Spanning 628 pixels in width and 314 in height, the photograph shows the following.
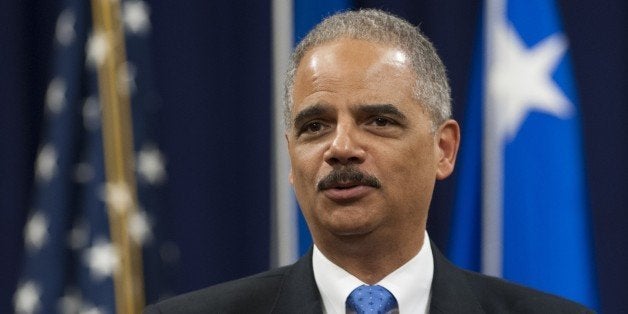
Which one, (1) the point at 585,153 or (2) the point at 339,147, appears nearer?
(2) the point at 339,147

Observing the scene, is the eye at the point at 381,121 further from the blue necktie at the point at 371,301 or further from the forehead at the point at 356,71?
the blue necktie at the point at 371,301

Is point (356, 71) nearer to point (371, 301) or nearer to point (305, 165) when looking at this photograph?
point (305, 165)

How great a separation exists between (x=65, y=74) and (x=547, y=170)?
1.52 metres

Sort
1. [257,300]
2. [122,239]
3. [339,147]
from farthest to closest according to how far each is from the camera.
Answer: [122,239], [257,300], [339,147]

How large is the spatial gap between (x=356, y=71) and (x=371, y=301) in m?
0.46

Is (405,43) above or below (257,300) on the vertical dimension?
above

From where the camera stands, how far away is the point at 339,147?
1.93m

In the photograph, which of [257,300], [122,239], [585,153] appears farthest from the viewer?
[585,153]

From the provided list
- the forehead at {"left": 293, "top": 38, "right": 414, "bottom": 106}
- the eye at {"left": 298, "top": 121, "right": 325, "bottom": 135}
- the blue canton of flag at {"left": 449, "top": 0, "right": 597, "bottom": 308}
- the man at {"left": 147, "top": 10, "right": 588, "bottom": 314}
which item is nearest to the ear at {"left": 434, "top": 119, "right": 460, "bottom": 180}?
the man at {"left": 147, "top": 10, "right": 588, "bottom": 314}

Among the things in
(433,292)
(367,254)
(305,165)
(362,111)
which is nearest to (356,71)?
(362,111)

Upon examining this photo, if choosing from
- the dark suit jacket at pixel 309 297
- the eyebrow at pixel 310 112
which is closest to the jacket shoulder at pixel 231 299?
the dark suit jacket at pixel 309 297

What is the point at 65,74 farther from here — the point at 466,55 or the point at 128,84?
the point at 466,55

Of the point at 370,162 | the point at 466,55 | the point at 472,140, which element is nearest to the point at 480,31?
the point at 466,55

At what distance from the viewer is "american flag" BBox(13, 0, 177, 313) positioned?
296 cm
